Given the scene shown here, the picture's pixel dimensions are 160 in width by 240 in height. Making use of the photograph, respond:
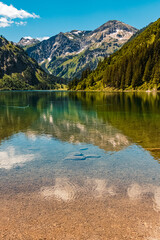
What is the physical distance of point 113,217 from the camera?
7832mm

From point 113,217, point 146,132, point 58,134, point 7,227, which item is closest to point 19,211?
point 7,227

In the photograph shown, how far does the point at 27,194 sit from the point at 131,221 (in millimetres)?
5168

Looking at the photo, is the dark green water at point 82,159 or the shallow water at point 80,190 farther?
the dark green water at point 82,159

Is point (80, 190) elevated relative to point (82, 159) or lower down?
elevated

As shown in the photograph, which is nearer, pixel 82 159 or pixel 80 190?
pixel 80 190

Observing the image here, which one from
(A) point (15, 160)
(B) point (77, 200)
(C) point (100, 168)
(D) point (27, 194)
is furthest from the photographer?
(A) point (15, 160)

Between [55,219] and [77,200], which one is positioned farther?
[77,200]

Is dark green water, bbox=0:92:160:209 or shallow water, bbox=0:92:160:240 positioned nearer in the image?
shallow water, bbox=0:92:160:240

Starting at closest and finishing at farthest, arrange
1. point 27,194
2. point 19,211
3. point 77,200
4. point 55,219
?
point 55,219
point 19,211
point 77,200
point 27,194

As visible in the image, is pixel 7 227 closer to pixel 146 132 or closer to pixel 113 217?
pixel 113 217

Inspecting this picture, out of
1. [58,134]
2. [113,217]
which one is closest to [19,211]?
[113,217]

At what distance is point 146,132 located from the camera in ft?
79.9

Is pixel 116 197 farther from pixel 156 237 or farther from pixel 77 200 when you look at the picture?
pixel 156 237

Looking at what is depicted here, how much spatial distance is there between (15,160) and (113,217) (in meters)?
9.88
